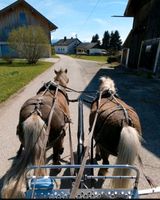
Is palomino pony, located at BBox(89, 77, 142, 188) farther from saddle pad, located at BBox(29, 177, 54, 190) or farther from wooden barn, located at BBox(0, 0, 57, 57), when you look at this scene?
wooden barn, located at BBox(0, 0, 57, 57)

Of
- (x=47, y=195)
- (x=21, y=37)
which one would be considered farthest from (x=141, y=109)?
(x=21, y=37)

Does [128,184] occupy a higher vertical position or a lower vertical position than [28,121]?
lower

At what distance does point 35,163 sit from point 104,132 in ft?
3.52

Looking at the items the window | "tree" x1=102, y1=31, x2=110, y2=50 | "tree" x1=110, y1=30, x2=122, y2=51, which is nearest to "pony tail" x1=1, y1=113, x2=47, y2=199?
the window

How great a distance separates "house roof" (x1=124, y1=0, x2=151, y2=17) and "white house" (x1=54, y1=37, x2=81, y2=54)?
223ft

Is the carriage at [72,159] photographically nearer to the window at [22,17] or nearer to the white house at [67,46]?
the window at [22,17]

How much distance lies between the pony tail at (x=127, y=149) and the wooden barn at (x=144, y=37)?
14.1 meters

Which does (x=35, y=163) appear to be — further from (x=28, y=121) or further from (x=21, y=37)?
(x=21, y=37)

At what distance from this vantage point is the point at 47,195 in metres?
2.00

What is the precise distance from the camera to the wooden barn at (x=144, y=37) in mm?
16094

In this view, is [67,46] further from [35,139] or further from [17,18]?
[35,139]

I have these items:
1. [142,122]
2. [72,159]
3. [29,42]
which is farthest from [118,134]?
[29,42]

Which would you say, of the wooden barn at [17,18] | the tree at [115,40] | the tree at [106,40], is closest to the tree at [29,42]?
the wooden barn at [17,18]

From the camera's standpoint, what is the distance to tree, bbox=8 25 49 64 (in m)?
24.3
